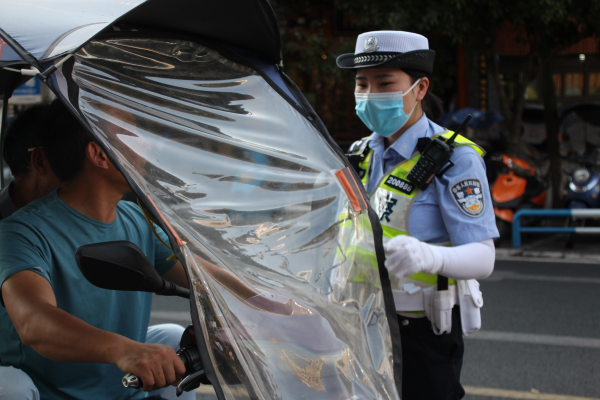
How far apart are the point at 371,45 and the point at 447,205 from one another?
0.65 meters

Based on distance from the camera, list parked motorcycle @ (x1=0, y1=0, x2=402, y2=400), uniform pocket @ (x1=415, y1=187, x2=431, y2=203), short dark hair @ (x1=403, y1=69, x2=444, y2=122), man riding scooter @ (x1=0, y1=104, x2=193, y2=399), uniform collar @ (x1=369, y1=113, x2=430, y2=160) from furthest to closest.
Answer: short dark hair @ (x1=403, y1=69, x2=444, y2=122)
uniform collar @ (x1=369, y1=113, x2=430, y2=160)
uniform pocket @ (x1=415, y1=187, x2=431, y2=203)
man riding scooter @ (x1=0, y1=104, x2=193, y2=399)
parked motorcycle @ (x1=0, y1=0, x2=402, y2=400)

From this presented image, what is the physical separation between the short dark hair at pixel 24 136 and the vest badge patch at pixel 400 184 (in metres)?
1.26

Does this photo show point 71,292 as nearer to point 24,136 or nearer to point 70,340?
point 70,340

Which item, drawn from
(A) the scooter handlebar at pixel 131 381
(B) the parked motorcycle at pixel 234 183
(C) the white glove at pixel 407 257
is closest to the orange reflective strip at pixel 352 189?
(B) the parked motorcycle at pixel 234 183

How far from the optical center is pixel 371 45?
82.7 inches

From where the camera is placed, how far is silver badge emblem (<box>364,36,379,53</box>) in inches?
82.1

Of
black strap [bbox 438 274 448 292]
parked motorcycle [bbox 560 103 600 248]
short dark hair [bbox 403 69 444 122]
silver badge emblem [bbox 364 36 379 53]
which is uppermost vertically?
silver badge emblem [bbox 364 36 379 53]

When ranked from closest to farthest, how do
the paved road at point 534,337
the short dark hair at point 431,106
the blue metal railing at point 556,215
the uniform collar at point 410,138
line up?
the uniform collar at point 410,138 < the short dark hair at point 431,106 < the paved road at point 534,337 < the blue metal railing at point 556,215

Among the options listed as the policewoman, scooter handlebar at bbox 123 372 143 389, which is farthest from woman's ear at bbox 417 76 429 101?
scooter handlebar at bbox 123 372 143 389

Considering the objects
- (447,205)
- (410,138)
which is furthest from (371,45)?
(447,205)

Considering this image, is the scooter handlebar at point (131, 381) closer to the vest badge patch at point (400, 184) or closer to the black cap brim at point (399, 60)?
the vest badge patch at point (400, 184)

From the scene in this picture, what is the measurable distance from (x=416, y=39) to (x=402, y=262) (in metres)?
0.90

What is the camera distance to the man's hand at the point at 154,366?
133 cm

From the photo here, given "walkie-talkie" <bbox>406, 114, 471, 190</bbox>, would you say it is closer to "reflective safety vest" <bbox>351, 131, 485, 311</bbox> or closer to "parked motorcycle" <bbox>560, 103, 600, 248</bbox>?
"reflective safety vest" <bbox>351, 131, 485, 311</bbox>
